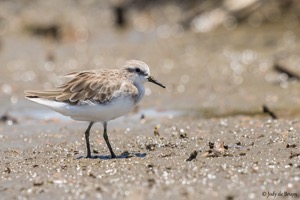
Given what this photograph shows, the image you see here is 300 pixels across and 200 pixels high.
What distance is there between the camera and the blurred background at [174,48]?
13.5m

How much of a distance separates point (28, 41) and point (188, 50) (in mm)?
4780

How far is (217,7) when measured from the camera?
19156 millimetres

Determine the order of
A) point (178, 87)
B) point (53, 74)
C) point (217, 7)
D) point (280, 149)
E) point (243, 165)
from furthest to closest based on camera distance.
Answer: point (217, 7), point (53, 74), point (178, 87), point (280, 149), point (243, 165)

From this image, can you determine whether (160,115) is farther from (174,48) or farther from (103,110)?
(174,48)

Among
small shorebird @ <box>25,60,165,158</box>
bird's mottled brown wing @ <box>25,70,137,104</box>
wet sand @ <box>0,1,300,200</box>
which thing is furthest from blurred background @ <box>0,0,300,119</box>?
bird's mottled brown wing @ <box>25,70,137,104</box>

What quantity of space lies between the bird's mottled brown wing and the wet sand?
30.0 inches

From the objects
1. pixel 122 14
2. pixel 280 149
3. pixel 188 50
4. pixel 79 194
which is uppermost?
pixel 122 14

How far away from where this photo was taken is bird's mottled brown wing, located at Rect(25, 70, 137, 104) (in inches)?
338

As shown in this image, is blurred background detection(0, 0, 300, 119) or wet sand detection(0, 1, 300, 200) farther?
blurred background detection(0, 0, 300, 119)

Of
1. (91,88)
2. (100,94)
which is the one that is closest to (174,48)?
(91,88)

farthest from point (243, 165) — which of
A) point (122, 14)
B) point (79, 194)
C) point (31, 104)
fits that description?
point (122, 14)

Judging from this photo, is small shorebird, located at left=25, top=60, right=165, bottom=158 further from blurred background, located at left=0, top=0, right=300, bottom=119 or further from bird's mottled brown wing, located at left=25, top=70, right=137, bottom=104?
blurred background, located at left=0, top=0, right=300, bottom=119

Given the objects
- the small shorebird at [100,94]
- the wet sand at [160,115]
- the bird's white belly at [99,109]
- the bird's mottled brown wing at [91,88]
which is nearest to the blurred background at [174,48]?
the wet sand at [160,115]

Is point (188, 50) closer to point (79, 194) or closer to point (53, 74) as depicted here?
point (53, 74)
